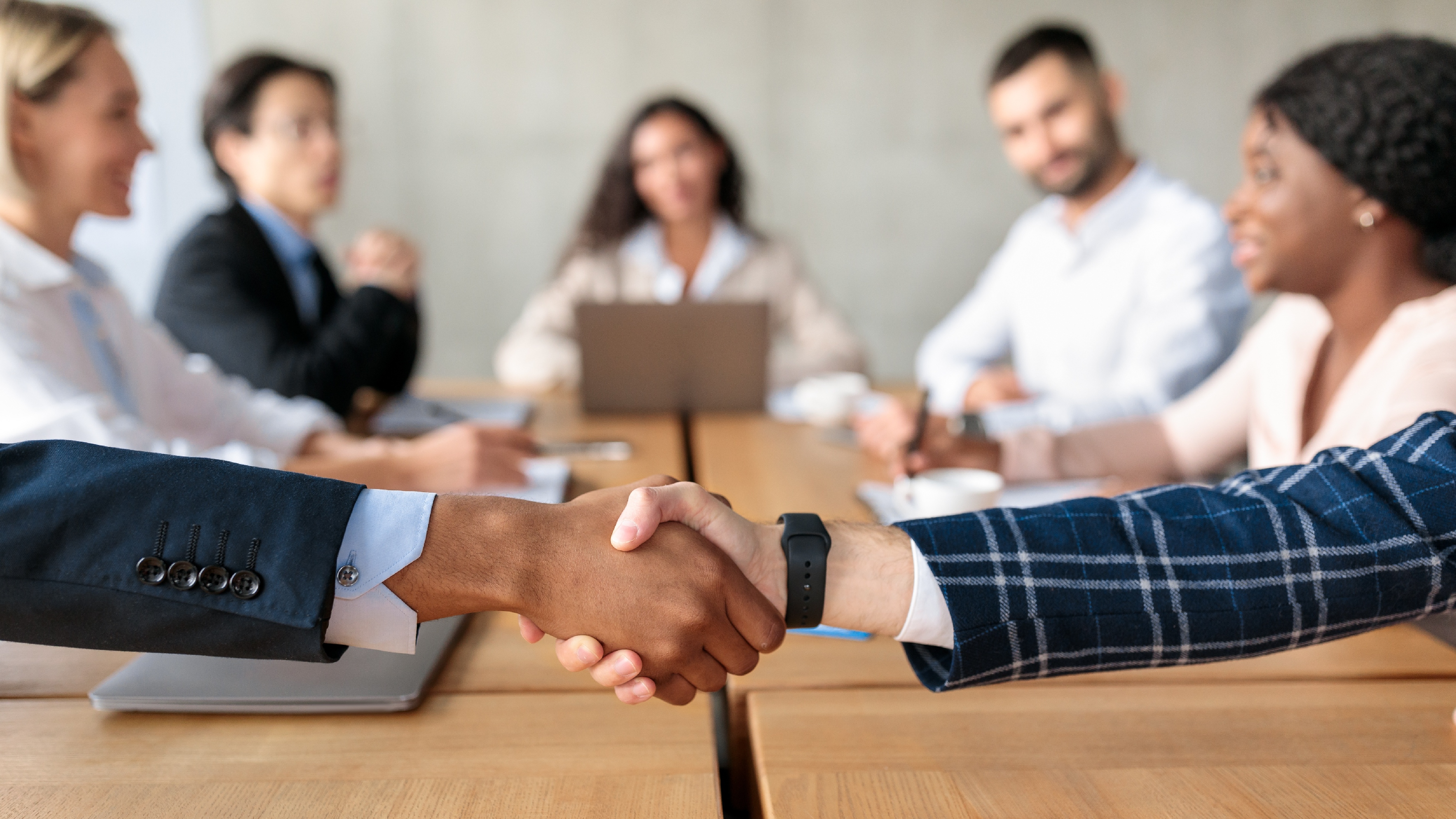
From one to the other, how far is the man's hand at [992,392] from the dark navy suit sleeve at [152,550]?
5.75ft

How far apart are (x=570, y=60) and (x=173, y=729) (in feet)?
12.7

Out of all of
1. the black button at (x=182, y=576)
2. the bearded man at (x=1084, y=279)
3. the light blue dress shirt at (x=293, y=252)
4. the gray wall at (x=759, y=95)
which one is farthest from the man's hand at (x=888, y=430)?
the gray wall at (x=759, y=95)

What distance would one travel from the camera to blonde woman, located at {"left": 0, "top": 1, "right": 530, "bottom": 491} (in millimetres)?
1288

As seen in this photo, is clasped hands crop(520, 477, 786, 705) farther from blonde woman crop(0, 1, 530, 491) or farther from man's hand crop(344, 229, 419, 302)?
man's hand crop(344, 229, 419, 302)

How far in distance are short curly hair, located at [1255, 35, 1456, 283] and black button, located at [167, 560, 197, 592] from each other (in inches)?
59.4

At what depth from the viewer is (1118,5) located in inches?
165

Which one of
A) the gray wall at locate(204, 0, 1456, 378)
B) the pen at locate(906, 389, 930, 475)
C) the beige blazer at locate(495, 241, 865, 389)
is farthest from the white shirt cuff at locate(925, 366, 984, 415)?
the gray wall at locate(204, 0, 1456, 378)

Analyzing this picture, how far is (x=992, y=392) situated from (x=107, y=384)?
71.5 inches

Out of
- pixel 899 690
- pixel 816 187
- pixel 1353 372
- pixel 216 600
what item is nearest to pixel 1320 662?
pixel 899 690

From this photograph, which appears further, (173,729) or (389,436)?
(389,436)

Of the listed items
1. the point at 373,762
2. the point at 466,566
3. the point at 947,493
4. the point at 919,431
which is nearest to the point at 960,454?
the point at 919,431

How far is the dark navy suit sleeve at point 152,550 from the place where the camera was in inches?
29.4

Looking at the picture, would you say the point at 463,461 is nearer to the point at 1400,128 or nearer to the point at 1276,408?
the point at 1276,408

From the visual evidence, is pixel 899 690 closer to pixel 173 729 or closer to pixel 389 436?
pixel 173 729
